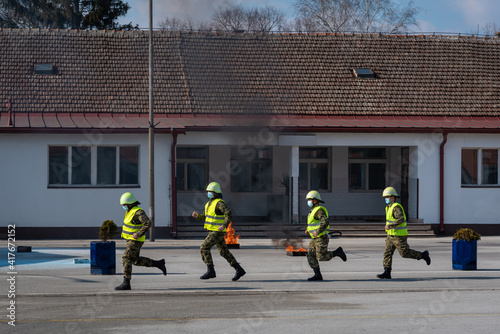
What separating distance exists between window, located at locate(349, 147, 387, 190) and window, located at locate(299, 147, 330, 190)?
0.97 meters

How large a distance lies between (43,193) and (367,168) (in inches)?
484

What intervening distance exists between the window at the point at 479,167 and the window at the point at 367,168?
11.8 feet

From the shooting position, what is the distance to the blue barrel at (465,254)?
1680 centimetres

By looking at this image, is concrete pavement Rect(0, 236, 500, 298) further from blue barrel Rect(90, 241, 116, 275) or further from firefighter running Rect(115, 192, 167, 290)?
firefighter running Rect(115, 192, 167, 290)

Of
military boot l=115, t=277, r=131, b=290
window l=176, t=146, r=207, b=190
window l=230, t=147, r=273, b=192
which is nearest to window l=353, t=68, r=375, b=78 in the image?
window l=230, t=147, r=273, b=192

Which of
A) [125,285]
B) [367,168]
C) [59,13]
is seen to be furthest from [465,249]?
[59,13]

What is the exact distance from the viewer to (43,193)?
84.7 ft

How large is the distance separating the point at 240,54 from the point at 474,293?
18770mm

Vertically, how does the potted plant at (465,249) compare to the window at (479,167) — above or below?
below

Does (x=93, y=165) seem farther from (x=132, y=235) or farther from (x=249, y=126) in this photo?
(x=132, y=235)

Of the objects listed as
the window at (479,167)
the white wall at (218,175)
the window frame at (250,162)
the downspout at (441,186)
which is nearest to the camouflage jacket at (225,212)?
the white wall at (218,175)

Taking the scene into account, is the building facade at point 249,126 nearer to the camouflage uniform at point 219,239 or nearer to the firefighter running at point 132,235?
the camouflage uniform at point 219,239

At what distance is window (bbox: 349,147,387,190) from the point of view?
30.7m

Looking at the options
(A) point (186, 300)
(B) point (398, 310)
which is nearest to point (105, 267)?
(A) point (186, 300)
